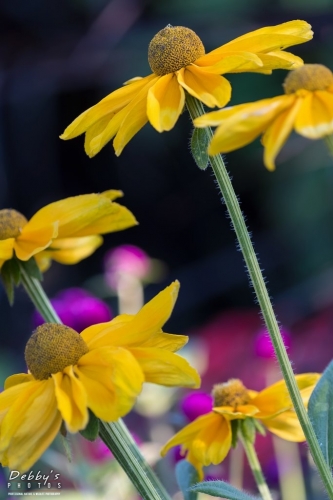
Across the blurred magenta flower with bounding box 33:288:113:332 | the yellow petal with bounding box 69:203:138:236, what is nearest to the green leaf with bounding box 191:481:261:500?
the yellow petal with bounding box 69:203:138:236

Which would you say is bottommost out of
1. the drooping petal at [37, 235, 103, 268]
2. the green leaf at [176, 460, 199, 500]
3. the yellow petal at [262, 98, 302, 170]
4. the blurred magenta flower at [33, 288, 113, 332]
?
the green leaf at [176, 460, 199, 500]

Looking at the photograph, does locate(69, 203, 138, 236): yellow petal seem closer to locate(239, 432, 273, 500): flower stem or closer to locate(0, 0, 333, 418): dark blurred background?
locate(239, 432, 273, 500): flower stem

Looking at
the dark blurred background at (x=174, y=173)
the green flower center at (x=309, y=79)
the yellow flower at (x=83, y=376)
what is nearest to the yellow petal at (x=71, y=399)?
the yellow flower at (x=83, y=376)

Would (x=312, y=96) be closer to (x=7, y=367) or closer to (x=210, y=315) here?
(x=7, y=367)

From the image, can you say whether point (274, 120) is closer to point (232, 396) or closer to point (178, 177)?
point (232, 396)

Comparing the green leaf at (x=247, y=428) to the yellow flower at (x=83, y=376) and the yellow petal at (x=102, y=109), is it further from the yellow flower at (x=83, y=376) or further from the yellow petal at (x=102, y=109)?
the yellow petal at (x=102, y=109)

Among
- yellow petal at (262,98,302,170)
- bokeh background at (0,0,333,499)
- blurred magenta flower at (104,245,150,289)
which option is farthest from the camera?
bokeh background at (0,0,333,499)

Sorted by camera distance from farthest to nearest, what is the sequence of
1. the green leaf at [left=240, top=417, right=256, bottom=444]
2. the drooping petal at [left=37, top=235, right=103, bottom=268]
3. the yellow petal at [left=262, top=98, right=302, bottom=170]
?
the drooping petal at [left=37, top=235, right=103, bottom=268] → the green leaf at [left=240, top=417, right=256, bottom=444] → the yellow petal at [left=262, top=98, right=302, bottom=170]

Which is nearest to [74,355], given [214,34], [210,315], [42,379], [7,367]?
[42,379]
